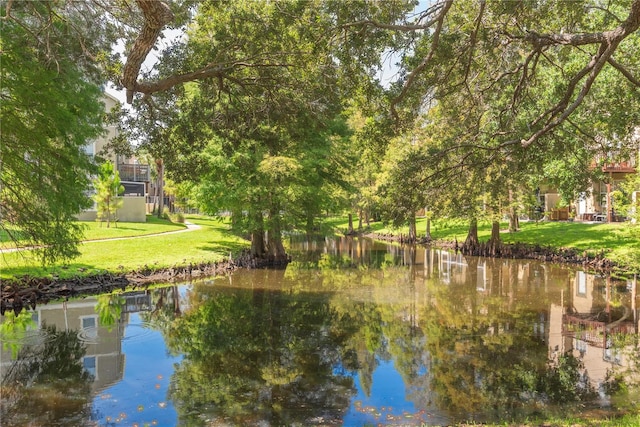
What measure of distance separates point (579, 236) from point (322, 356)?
2752cm

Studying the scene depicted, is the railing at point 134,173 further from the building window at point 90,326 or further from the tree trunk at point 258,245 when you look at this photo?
the building window at point 90,326

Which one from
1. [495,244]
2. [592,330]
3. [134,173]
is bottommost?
[592,330]

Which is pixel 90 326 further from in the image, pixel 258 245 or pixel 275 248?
pixel 275 248

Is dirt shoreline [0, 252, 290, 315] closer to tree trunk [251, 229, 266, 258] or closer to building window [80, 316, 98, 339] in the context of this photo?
tree trunk [251, 229, 266, 258]

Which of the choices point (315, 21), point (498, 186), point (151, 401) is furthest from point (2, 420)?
point (498, 186)

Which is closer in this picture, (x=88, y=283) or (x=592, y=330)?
(x=592, y=330)

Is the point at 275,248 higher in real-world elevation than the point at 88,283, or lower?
higher

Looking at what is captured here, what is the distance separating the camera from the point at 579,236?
109ft

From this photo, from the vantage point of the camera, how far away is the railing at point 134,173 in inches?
2125

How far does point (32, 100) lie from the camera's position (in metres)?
13.9

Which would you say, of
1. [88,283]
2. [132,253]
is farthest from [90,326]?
[132,253]

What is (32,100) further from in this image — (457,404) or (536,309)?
(536,309)

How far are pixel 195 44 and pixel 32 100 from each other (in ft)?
19.3

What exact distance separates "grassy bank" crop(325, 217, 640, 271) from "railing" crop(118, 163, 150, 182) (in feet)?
86.1
